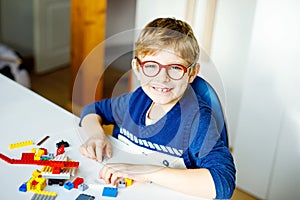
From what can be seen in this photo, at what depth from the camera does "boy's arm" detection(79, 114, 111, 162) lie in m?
1.23

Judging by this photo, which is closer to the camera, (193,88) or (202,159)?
(202,159)

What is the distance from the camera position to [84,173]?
1173 mm

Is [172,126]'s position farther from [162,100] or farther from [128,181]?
[128,181]

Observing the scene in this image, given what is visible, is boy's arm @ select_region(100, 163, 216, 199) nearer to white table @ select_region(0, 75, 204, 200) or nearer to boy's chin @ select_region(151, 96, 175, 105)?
white table @ select_region(0, 75, 204, 200)

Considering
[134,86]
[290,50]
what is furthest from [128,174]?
[290,50]

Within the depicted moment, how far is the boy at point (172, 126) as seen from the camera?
110 centimetres

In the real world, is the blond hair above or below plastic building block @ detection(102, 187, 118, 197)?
above

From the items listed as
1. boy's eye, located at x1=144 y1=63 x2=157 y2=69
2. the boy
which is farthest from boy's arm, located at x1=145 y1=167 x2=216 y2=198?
boy's eye, located at x1=144 y1=63 x2=157 y2=69

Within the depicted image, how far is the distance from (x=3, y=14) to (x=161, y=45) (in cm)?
259

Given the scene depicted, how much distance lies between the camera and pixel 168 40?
1.10 m

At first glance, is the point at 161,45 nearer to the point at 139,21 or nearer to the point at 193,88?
the point at 193,88

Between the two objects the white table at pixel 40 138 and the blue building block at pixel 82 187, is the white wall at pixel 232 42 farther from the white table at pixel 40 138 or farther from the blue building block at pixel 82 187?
the blue building block at pixel 82 187

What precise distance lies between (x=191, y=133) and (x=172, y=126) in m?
0.06

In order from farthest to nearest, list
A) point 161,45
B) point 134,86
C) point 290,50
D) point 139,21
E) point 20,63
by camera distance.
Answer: point 20,63
point 139,21
point 290,50
point 134,86
point 161,45
